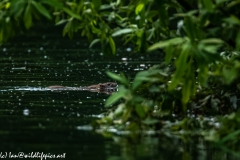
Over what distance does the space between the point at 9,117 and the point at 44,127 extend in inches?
35.2

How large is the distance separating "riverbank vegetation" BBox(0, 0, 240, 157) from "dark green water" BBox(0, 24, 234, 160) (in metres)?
0.38

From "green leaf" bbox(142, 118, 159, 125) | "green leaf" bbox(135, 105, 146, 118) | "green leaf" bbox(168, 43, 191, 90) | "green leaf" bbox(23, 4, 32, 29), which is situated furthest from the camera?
"green leaf" bbox(142, 118, 159, 125)

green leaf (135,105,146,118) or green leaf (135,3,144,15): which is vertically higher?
green leaf (135,3,144,15)

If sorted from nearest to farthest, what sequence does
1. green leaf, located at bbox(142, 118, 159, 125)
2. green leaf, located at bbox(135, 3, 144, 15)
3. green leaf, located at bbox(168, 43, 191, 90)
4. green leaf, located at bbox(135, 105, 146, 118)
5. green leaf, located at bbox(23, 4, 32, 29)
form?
1. green leaf, located at bbox(168, 43, 191, 90)
2. green leaf, located at bbox(23, 4, 32, 29)
3. green leaf, located at bbox(135, 105, 146, 118)
4. green leaf, located at bbox(142, 118, 159, 125)
5. green leaf, located at bbox(135, 3, 144, 15)

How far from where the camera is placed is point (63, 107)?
11.3m

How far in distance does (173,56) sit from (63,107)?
10.0 ft

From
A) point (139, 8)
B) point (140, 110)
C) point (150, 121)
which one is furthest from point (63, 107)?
point (140, 110)

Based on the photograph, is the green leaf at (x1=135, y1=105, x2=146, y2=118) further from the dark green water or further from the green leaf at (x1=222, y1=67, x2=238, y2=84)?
the green leaf at (x1=222, y1=67, x2=238, y2=84)

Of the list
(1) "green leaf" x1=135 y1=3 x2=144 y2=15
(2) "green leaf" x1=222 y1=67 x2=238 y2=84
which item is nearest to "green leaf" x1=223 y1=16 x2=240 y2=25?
(2) "green leaf" x1=222 y1=67 x2=238 y2=84

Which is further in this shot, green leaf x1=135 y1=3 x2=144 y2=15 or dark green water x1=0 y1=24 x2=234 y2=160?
green leaf x1=135 y1=3 x2=144 y2=15

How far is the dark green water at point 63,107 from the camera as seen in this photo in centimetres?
819

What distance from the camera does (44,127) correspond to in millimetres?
9609

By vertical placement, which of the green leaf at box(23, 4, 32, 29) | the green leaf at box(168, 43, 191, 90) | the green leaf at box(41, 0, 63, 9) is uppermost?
the green leaf at box(41, 0, 63, 9)

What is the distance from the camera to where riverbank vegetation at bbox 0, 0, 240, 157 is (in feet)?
Answer: 27.0
